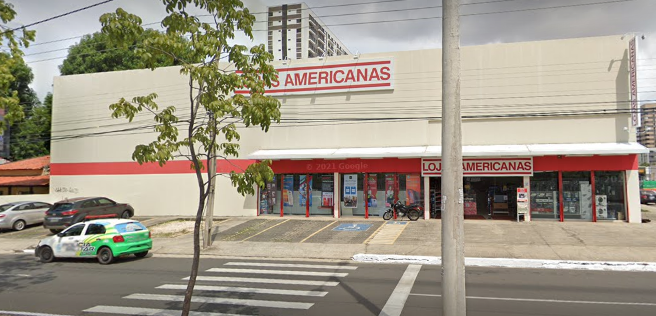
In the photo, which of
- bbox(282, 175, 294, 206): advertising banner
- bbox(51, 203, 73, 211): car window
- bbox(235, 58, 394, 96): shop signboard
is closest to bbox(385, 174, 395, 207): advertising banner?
bbox(235, 58, 394, 96): shop signboard

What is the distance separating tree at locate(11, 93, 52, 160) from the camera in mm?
40781

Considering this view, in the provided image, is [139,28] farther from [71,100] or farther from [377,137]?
[71,100]

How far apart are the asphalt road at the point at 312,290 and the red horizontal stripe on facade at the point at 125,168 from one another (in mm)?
12137

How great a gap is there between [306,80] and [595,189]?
608 inches

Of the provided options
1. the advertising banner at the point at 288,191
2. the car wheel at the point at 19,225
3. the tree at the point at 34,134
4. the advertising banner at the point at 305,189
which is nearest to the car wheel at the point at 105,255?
the advertising banner at the point at 288,191

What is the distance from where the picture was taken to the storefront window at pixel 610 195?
20.6 meters

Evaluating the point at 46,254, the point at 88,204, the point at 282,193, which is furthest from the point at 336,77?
the point at 46,254

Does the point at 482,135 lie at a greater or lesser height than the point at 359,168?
greater

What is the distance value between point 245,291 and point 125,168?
20.7 metres

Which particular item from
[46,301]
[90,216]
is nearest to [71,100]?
[90,216]

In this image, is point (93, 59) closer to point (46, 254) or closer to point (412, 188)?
point (46, 254)

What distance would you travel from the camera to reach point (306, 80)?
24781 mm

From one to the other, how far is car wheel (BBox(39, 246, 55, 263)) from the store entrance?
662 inches

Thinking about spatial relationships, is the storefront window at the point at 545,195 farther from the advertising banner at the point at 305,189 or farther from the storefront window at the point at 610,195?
the advertising banner at the point at 305,189
